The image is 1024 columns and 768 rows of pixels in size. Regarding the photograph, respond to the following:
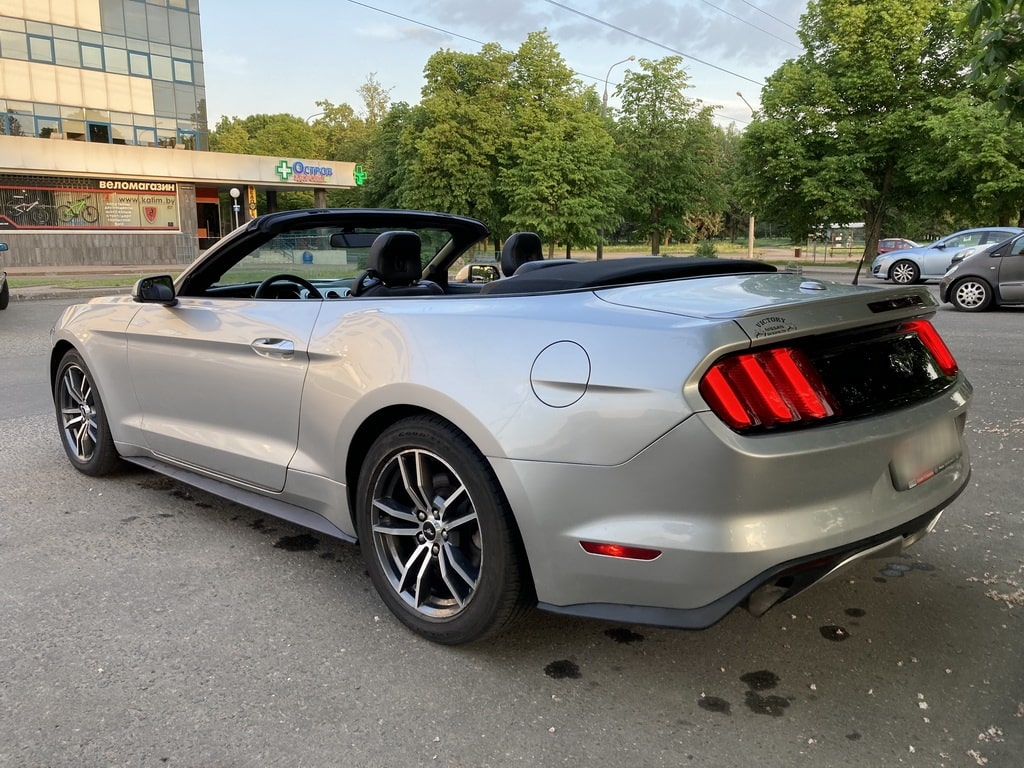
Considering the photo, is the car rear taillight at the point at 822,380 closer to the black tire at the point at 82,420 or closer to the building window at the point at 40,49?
the black tire at the point at 82,420

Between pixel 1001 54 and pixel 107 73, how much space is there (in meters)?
39.6

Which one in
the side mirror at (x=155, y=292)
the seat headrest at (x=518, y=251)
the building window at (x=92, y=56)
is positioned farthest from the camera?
the building window at (x=92, y=56)

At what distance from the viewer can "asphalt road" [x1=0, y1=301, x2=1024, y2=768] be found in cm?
225

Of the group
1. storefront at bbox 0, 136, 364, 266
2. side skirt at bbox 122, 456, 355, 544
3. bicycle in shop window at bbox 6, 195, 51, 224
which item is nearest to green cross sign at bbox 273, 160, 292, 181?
storefront at bbox 0, 136, 364, 266

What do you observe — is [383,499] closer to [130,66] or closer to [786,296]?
[786,296]

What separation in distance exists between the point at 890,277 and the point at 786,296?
21.1 m

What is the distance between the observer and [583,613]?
7.93 ft

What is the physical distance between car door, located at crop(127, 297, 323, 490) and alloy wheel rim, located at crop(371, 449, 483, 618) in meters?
0.56

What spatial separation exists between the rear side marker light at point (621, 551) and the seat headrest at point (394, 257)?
81.4 inches

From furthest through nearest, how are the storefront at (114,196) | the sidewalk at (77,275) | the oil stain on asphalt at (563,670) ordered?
the storefront at (114,196)
the sidewalk at (77,275)
the oil stain on asphalt at (563,670)

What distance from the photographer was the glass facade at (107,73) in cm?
3494

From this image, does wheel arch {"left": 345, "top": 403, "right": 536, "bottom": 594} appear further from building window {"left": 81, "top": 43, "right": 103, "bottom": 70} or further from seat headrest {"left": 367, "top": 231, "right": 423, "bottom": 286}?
building window {"left": 81, "top": 43, "right": 103, "bottom": 70}

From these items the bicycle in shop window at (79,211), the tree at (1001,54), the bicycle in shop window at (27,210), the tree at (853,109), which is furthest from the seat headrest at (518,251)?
the bicycle in shop window at (79,211)

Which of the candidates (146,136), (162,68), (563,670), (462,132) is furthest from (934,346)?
(162,68)
